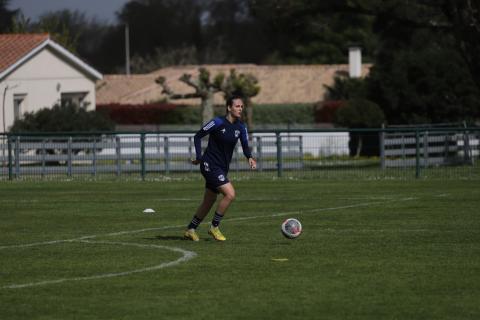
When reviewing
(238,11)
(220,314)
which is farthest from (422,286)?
(238,11)

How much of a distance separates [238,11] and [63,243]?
123 meters

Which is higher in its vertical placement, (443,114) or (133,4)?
(133,4)

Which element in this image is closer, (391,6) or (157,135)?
(157,135)

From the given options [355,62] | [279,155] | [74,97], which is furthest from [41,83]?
[355,62]

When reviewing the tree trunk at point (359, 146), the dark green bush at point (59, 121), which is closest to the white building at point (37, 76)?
the dark green bush at point (59, 121)

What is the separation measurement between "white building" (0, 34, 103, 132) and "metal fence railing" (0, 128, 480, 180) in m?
13.6

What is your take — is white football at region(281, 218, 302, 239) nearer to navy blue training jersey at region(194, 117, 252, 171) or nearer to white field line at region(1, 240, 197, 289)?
navy blue training jersey at region(194, 117, 252, 171)

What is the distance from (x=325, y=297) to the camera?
11.3 meters

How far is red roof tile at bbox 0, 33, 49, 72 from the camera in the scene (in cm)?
4894

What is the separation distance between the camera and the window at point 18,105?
49062 mm

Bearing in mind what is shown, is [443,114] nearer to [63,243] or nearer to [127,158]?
[127,158]

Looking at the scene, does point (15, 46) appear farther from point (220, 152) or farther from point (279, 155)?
point (220, 152)

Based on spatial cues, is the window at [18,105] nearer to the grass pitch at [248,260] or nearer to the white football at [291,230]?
the grass pitch at [248,260]

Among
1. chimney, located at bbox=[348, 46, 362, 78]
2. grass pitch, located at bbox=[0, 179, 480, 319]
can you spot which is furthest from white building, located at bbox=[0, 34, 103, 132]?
grass pitch, located at bbox=[0, 179, 480, 319]
